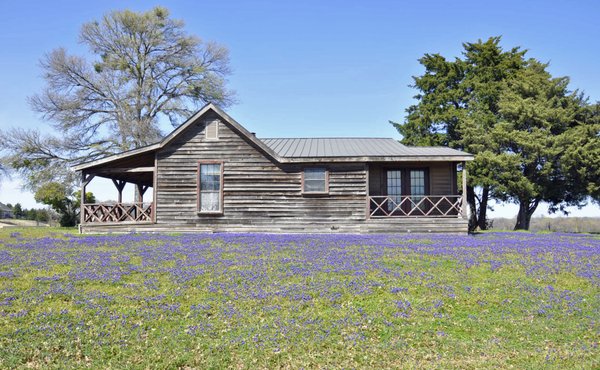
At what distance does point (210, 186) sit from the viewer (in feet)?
81.0

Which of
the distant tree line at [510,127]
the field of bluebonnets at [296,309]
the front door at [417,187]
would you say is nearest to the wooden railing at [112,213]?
the field of bluebonnets at [296,309]

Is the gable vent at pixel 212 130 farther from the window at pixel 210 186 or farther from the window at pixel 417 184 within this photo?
the window at pixel 417 184

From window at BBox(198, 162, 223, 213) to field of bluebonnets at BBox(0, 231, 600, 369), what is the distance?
872 centimetres

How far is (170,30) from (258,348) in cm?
3792

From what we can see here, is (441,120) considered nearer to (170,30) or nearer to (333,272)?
(170,30)

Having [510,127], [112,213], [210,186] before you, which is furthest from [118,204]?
[510,127]

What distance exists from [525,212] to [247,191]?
75.9 ft

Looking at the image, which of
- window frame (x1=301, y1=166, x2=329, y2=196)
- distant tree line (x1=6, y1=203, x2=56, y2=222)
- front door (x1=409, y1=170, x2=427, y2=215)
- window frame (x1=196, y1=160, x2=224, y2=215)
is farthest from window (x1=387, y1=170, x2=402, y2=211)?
distant tree line (x1=6, y1=203, x2=56, y2=222)

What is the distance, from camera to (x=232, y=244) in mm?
17844

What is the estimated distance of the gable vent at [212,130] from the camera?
81.0ft

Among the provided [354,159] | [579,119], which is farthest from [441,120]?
[354,159]

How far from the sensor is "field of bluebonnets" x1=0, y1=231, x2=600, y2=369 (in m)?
8.20

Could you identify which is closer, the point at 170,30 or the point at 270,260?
the point at 270,260

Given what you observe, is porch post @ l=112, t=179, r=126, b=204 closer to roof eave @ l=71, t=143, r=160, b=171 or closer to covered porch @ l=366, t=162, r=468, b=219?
roof eave @ l=71, t=143, r=160, b=171
